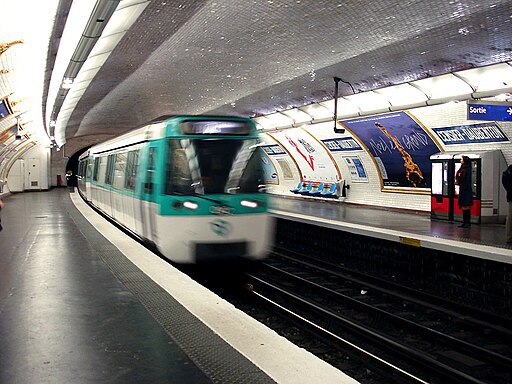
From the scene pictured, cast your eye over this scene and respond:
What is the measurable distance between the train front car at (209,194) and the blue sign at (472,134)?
24.6 ft

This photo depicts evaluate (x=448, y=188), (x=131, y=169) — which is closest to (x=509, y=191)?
(x=448, y=188)

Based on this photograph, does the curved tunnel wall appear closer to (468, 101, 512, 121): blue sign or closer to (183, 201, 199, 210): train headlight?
(468, 101, 512, 121): blue sign

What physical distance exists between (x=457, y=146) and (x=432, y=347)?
9.51m

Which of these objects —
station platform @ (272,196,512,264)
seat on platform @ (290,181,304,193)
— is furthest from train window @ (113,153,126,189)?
seat on platform @ (290,181,304,193)

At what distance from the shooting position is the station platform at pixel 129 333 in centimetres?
334

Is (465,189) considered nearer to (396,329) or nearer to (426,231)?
(426,231)

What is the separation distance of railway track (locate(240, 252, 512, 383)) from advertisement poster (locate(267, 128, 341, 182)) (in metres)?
10.9

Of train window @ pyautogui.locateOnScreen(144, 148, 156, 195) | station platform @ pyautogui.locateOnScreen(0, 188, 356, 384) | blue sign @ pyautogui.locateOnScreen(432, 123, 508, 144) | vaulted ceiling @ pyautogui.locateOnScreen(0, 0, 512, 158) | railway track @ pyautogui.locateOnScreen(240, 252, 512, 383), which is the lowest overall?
railway track @ pyautogui.locateOnScreen(240, 252, 512, 383)

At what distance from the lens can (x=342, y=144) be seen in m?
19.6

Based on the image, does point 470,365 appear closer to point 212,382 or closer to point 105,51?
point 212,382

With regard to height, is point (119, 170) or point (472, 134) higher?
point (472, 134)

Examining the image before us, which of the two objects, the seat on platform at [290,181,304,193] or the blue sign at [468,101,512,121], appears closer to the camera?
the blue sign at [468,101,512,121]

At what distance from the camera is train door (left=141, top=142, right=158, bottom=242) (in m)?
8.30

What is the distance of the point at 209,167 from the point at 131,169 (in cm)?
251
